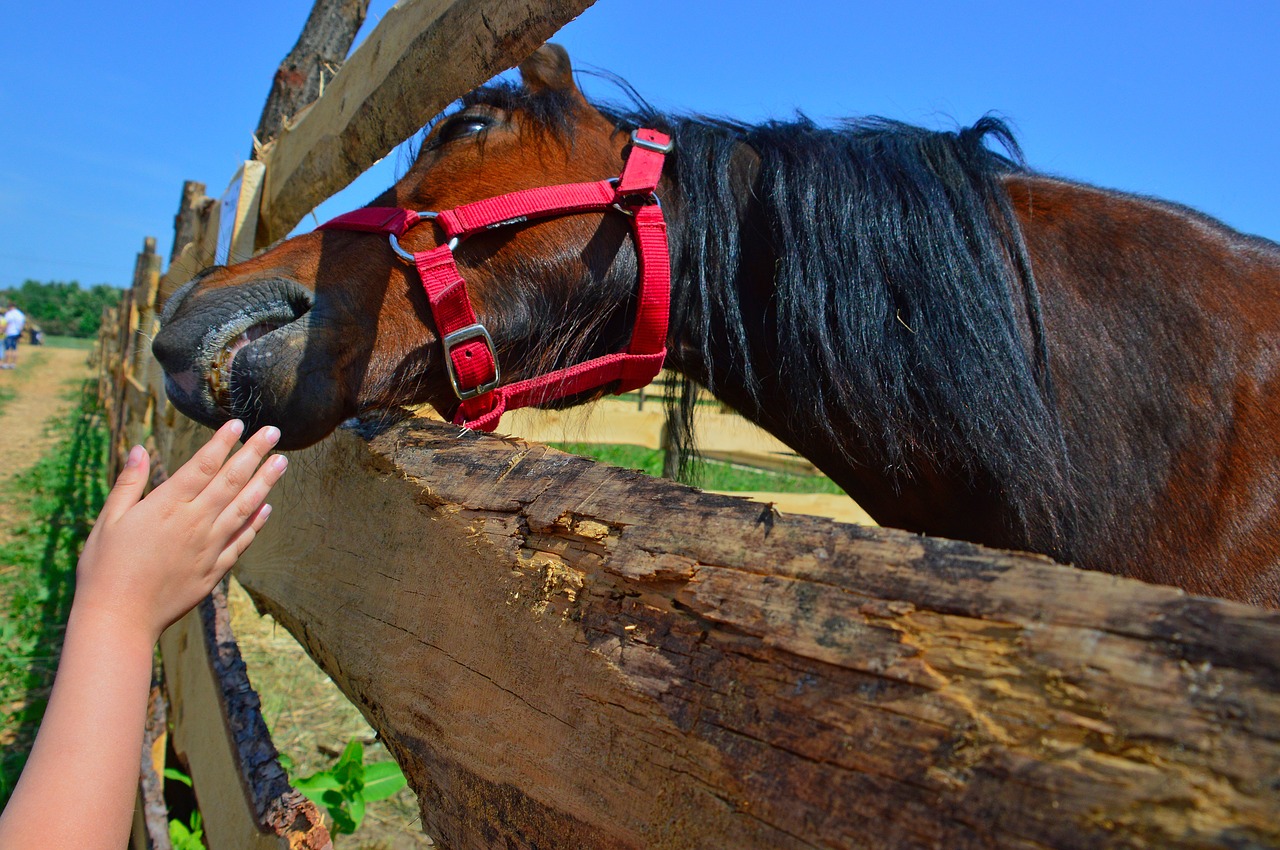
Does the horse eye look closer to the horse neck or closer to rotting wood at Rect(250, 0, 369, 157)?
the horse neck

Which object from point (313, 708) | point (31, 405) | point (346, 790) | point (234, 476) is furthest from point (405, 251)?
point (31, 405)

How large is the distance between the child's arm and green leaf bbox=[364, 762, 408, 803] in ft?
5.56

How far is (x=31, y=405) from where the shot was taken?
18062 mm

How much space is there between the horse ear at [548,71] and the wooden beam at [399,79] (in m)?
0.32

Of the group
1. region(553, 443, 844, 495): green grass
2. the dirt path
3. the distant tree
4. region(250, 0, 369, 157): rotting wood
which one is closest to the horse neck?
region(250, 0, 369, 157): rotting wood

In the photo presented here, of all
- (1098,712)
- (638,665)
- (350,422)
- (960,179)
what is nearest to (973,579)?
(1098,712)

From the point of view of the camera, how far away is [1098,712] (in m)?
0.51

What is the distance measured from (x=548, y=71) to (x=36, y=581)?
18.4 feet

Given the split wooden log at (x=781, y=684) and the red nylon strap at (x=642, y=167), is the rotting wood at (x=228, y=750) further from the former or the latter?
the red nylon strap at (x=642, y=167)

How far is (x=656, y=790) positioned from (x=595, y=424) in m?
5.51

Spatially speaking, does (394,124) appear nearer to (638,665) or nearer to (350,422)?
(350,422)

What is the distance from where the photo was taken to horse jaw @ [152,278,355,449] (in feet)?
4.96

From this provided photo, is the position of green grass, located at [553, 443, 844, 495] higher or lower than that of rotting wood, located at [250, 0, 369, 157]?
lower

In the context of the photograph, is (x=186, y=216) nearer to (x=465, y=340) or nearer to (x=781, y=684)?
(x=465, y=340)
